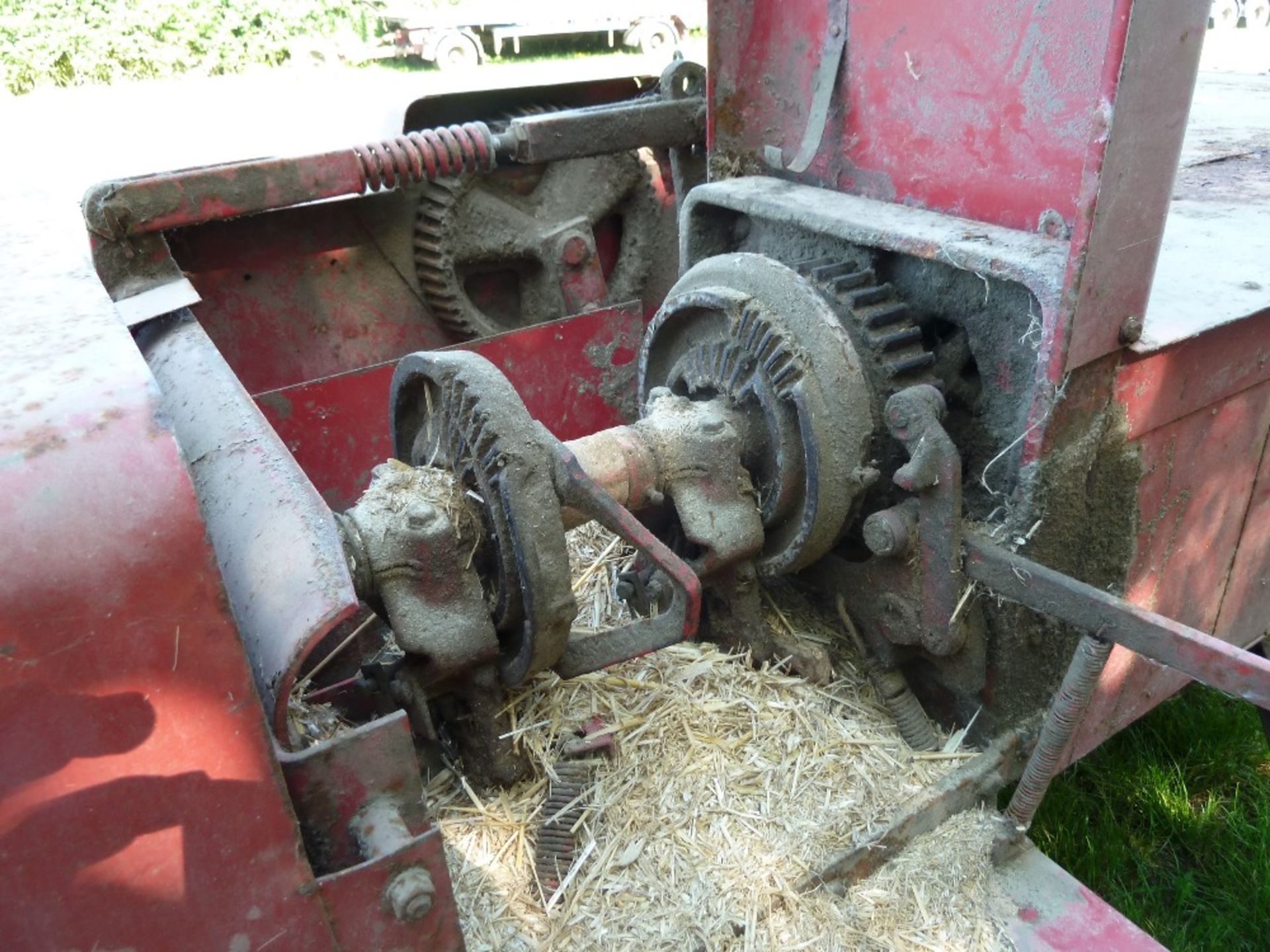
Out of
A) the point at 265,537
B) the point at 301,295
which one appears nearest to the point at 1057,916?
the point at 265,537

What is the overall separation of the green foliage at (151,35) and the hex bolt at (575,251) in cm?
1049

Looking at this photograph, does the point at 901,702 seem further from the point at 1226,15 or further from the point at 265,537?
the point at 1226,15

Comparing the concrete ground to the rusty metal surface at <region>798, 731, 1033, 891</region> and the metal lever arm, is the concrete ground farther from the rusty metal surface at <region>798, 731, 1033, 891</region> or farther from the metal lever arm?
the rusty metal surface at <region>798, 731, 1033, 891</region>

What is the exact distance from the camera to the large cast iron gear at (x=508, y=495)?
1516 millimetres

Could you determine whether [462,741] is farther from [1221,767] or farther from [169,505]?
[1221,767]

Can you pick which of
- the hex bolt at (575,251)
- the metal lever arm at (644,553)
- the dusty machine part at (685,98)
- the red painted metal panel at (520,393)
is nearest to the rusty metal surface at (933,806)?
the metal lever arm at (644,553)

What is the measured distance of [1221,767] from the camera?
8.84ft

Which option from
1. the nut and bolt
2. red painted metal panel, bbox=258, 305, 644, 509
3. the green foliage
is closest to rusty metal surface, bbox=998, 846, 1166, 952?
the nut and bolt

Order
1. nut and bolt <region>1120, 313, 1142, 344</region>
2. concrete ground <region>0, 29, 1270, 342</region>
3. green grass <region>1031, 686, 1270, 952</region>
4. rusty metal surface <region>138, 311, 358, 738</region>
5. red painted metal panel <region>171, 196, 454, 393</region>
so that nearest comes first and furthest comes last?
rusty metal surface <region>138, 311, 358, 738</region>, nut and bolt <region>1120, 313, 1142, 344</region>, concrete ground <region>0, 29, 1270, 342</region>, green grass <region>1031, 686, 1270, 952</region>, red painted metal panel <region>171, 196, 454, 393</region>

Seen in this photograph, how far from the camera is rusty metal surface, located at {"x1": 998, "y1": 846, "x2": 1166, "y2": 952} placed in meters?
1.64

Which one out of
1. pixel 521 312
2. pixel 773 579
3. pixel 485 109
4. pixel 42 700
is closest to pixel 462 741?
pixel 773 579

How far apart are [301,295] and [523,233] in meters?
0.70

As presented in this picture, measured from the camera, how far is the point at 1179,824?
2.54 m

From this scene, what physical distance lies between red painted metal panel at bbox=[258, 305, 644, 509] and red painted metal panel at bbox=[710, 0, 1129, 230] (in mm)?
950
